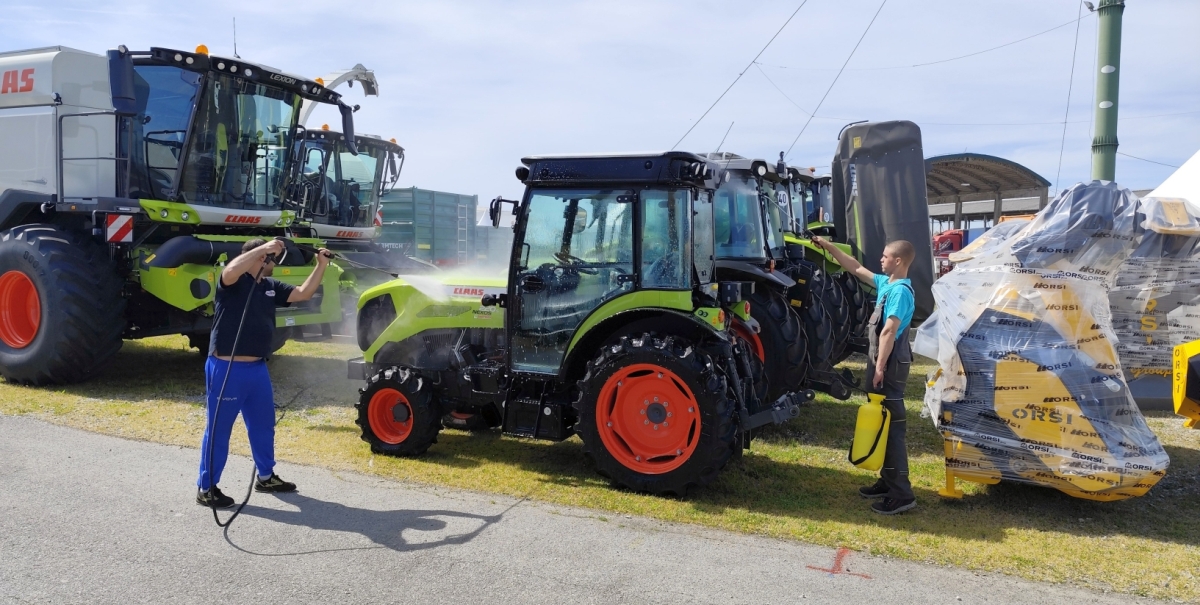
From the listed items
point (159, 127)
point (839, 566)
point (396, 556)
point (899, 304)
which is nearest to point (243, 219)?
point (159, 127)

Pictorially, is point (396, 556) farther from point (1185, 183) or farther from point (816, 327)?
point (1185, 183)

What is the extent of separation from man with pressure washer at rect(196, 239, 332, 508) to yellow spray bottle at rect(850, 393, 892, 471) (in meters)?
3.38

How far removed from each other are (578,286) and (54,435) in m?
4.22

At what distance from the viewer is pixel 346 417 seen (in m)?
7.06

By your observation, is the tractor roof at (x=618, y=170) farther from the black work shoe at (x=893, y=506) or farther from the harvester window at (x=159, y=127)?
the harvester window at (x=159, y=127)

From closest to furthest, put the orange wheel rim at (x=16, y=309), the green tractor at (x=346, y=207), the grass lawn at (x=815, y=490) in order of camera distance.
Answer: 1. the grass lawn at (x=815, y=490)
2. the orange wheel rim at (x=16, y=309)
3. the green tractor at (x=346, y=207)

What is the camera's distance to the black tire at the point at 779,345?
6.68 m

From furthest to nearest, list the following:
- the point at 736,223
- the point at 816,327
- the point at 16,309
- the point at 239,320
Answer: the point at 16,309 < the point at 736,223 < the point at 816,327 < the point at 239,320

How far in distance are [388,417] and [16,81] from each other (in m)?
6.03

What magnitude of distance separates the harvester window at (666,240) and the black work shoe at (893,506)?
5.68ft

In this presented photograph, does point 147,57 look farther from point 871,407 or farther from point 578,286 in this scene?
point 871,407

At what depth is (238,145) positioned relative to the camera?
891 centimetres

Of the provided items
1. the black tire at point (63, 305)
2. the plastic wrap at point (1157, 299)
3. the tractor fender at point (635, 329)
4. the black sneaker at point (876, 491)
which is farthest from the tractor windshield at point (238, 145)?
the plastic wrap at point (1157, 299)

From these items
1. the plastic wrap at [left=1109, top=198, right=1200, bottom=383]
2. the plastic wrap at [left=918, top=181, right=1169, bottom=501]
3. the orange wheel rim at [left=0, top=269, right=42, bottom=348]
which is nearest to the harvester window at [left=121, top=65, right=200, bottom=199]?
the orange wheel rim at [left=0, top=269, right=42, bottom=348]
